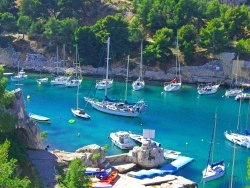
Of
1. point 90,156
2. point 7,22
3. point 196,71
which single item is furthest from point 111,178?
point 7,22

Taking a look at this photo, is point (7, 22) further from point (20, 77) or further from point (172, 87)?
point (172, 87)

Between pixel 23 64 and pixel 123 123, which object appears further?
pixel 23 64

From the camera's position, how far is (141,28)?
82125 mm

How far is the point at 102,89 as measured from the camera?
70.8 m

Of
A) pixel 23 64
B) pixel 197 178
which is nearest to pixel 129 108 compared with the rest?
pixel 197 178

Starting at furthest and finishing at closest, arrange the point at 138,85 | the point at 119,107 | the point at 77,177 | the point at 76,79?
the point at 76,79, the point at 138,85, the point at 119,107, the point at 77,177

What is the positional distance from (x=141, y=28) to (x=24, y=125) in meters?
48.2

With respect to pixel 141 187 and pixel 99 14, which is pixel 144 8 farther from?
pixel 141 187

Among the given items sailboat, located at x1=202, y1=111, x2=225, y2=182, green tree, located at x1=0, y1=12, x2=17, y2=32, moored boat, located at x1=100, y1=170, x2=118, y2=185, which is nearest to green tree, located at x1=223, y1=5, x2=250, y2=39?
green tree, located at x1=0, y1=12, x2=17, y2=32

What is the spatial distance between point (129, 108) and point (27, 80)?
22.7 metres

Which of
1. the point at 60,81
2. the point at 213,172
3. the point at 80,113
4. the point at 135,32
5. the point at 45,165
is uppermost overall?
the point at 135,32

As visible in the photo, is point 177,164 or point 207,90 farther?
point 207,90

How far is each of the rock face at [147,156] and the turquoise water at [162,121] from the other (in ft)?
7.24

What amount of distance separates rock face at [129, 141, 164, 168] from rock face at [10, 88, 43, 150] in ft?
25.5
